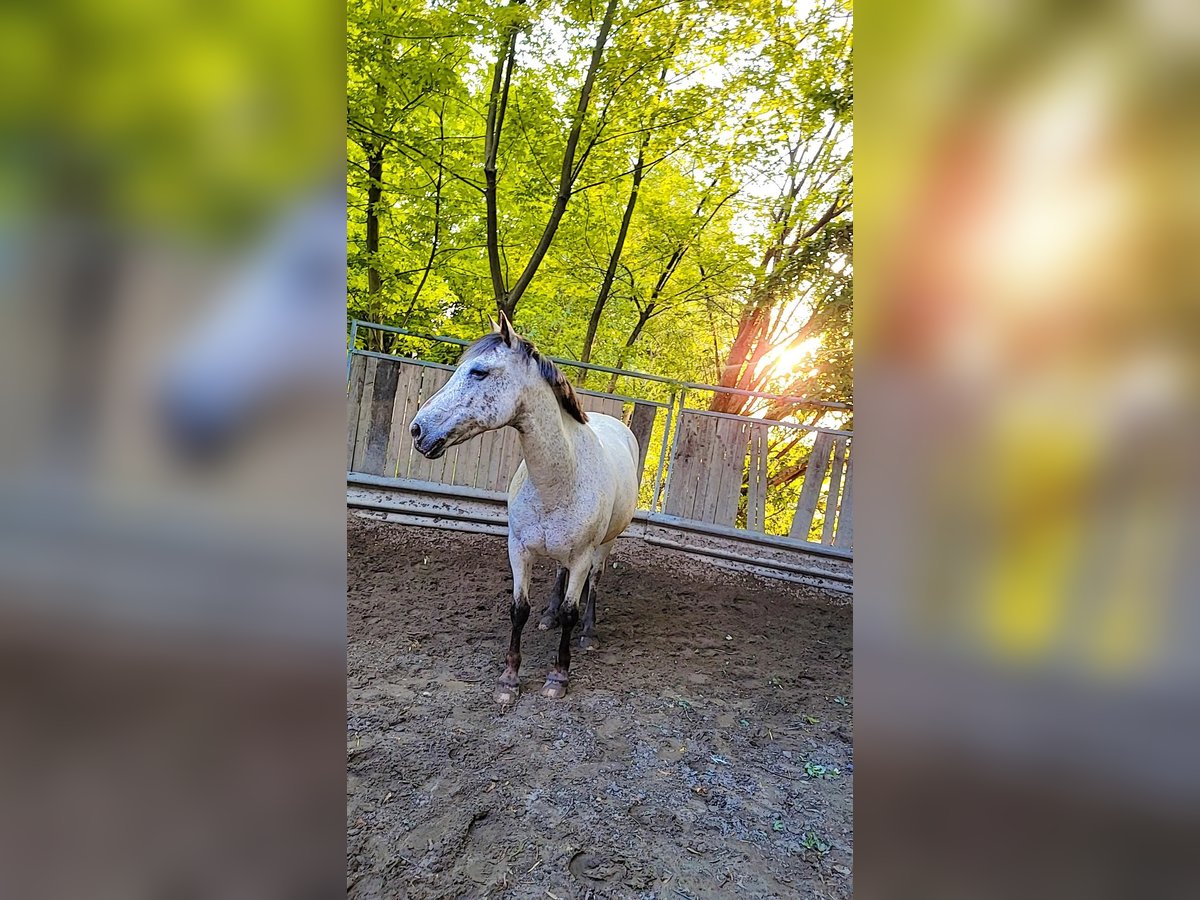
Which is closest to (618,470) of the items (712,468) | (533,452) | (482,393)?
(533,452)

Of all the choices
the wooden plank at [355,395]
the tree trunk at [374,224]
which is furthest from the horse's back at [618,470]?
the tree trunk at [374,224]

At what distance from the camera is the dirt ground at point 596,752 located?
1746 mm

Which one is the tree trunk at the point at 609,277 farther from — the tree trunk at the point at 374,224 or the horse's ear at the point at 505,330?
the horse's ear at the point at 505,330

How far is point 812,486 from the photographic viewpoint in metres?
5.25

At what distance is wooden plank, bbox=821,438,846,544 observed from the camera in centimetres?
518

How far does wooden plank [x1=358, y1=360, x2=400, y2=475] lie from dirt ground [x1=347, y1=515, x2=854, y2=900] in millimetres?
1224

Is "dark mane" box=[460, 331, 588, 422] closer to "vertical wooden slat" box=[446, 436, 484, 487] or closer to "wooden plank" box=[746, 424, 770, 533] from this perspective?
"vertical wooden slat" box=[446, 436, 484, 487]
